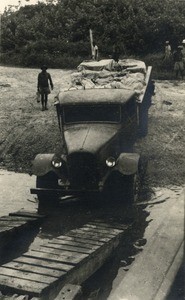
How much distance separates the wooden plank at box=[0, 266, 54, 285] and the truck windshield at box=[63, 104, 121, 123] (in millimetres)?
5013

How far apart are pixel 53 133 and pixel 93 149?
16.5 feet

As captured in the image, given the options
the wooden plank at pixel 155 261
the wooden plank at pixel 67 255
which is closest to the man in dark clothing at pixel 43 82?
the wooden plank at pixel 155 261

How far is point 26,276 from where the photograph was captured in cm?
673

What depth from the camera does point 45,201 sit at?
11.0 m

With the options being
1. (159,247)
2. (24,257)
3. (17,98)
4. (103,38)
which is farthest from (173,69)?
(24,257)

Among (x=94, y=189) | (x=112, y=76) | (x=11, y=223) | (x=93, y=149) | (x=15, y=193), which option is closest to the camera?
(x=11, y=223)

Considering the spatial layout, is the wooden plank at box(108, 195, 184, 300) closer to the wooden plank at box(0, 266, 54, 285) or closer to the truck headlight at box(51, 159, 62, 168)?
the wooden plank at box(0, 266, 54, 285)

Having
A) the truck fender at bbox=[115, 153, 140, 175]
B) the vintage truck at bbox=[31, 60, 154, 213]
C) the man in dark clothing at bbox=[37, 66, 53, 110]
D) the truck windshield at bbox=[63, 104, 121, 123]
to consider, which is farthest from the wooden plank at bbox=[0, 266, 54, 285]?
the man in dark clothing at bbox=[37, 66, 53, 110]

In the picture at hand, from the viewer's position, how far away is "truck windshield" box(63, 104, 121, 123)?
1111 centimetres

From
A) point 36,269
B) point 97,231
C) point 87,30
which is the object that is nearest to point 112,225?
point 97,231

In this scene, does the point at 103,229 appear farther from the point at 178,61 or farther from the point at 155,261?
the point at 178,61

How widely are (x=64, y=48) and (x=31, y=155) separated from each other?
13.4 meters

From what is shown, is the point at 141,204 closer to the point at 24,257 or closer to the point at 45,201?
the point at 45,201

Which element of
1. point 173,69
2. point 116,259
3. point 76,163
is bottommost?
point 116,259
